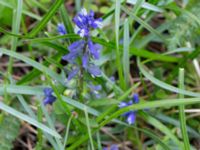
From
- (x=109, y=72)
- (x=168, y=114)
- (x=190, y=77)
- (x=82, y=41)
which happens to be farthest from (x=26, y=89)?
(x=190, y=77)

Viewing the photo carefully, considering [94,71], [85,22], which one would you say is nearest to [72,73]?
[94,71]

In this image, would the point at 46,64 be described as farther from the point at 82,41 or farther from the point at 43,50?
the point at 43,50

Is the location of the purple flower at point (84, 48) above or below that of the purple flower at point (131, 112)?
above

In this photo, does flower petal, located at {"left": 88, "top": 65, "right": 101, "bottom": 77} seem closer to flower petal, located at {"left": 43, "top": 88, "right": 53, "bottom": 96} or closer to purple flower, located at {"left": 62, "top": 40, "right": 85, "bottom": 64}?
purple flower, located at {"left": 62, "top": 40, "right": 85, "bottom": 64}

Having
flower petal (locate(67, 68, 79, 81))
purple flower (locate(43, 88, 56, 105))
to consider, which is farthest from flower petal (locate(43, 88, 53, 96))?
flower petal (locate(67, 68, 79, 81))

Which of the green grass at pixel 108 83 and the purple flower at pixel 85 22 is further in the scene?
the green grass at pixel 108 83

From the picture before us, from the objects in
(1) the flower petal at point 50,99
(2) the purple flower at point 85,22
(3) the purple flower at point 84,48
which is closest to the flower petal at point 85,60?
(3) the purple flower at point 84,48

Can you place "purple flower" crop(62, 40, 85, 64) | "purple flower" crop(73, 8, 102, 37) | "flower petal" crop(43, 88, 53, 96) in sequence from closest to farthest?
1. "purple flower" crop(73, 8, 102, 37)
2. "purple flower" crop(62, 40, 85, 64)
3. "flower petal" crop(43, 88, 53, 96)

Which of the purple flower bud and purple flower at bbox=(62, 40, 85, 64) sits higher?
purple flower at bbox=(62, 40, 85, 64)

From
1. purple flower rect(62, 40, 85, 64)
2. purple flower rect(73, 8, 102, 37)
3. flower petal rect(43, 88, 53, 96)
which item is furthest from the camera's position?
flower petal rect(43, 88, 53, 96)

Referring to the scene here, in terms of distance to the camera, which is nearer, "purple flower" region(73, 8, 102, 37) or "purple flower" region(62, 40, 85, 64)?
"purple flower" region(73, 8, 102, 37)

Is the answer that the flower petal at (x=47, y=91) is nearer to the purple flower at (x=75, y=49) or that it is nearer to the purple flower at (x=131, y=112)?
the purple flower at (x=75, y=49)

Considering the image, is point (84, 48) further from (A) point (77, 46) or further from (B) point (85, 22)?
(B) point (85, 22)
